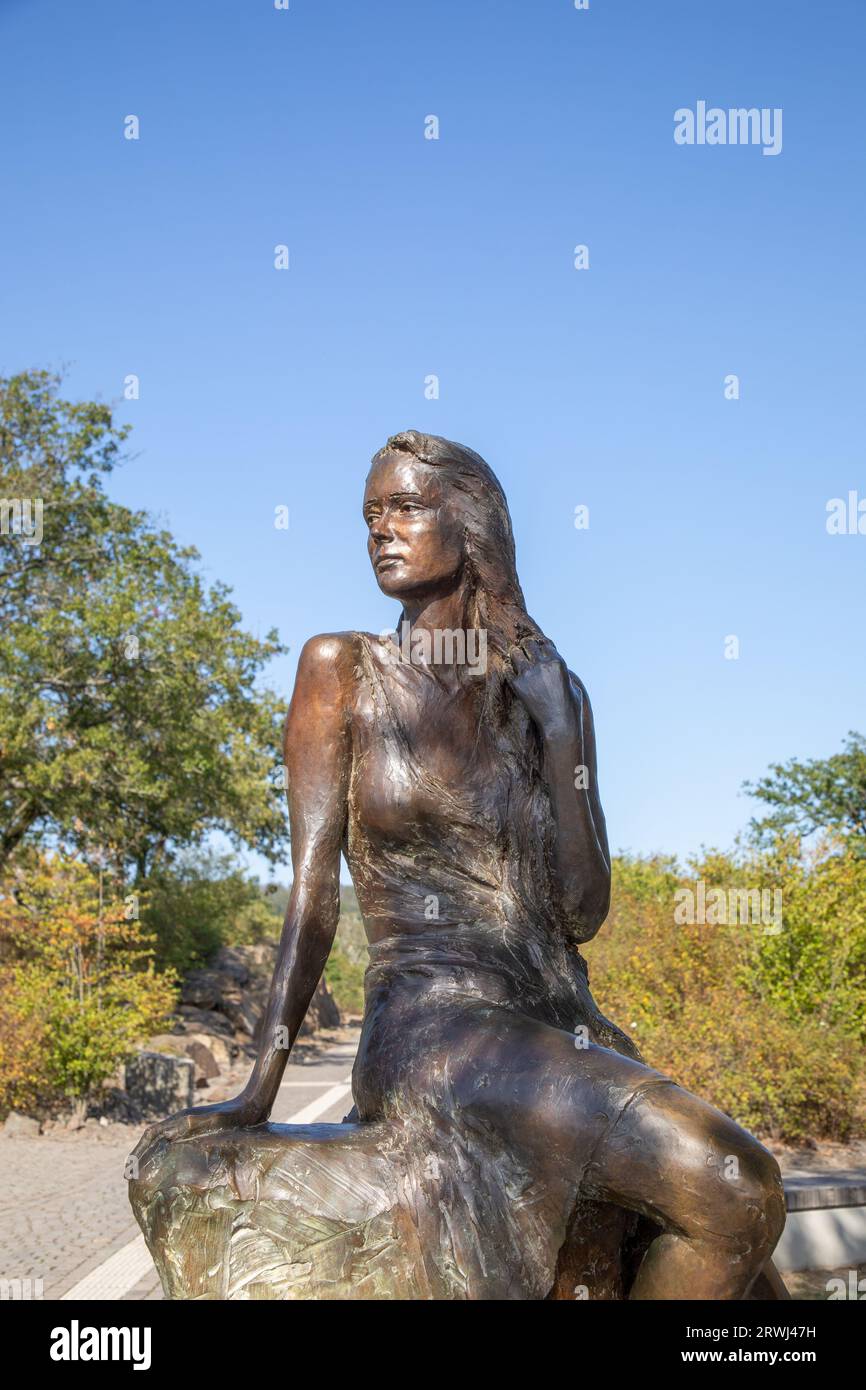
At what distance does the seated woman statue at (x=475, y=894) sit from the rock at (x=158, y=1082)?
1364 centimetres

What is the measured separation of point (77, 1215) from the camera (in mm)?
9766

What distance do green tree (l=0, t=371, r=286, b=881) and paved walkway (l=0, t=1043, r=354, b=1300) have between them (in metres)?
5.93

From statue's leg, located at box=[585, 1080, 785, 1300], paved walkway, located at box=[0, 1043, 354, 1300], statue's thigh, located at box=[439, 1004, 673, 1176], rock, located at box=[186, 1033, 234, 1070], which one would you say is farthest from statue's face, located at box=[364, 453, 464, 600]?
rock, located at box=[186, 1033, 234, 1070]

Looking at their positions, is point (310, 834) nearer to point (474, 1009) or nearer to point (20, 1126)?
point (474, 1009)

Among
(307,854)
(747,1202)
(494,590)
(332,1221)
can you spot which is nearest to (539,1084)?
(747,1202)

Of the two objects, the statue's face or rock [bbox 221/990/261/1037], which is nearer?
the statue's face

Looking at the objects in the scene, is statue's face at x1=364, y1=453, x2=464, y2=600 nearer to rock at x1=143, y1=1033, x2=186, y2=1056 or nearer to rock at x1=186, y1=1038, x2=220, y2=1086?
rock at x1=143, y1=1033, x2=186, y2=1056

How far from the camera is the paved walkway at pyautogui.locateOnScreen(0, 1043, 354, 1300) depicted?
24.7 feet

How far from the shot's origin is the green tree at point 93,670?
19031 millimetres

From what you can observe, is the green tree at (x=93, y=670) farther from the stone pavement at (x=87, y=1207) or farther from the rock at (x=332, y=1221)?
the rock at (x=332, y=1221)

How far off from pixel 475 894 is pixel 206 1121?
76 centimetres

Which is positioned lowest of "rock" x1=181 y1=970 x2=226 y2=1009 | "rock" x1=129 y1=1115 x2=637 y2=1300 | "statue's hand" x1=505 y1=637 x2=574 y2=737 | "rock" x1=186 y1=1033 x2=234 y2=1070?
"rock" x1=186 y1=1033 x2=234 y2=1070
